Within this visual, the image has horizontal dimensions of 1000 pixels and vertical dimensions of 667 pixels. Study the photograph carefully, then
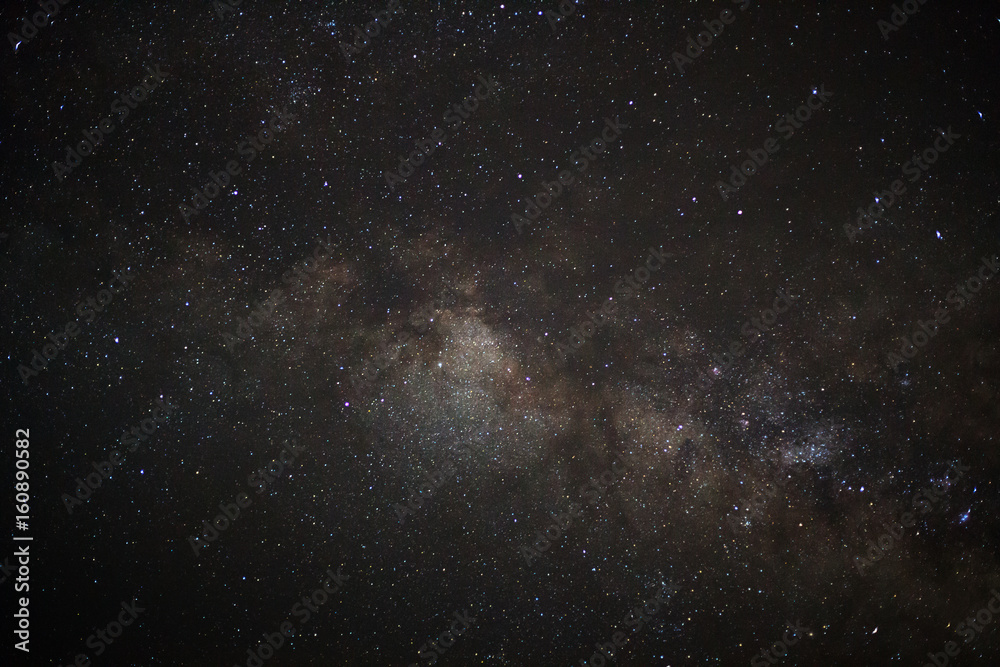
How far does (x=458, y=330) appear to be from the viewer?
1.39m

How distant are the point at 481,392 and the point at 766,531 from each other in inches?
38.5

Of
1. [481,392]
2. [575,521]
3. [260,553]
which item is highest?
[481,392]

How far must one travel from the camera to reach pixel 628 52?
1398mm

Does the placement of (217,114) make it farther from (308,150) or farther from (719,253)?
(719,253)

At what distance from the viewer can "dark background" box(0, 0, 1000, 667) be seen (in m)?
1.38

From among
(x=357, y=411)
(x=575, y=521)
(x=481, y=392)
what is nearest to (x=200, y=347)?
(x=357, y=411)

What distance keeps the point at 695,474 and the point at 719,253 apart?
0.68m

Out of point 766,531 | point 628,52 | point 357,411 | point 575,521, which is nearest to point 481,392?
point 357,411

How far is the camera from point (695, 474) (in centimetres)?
141

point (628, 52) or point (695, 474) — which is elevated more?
point (628, 52)

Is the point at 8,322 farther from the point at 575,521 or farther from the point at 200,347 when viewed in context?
the point at 575,521

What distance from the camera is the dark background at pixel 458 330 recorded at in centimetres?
138

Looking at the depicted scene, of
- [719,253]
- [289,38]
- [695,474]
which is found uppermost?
[289,38]

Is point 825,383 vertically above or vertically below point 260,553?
above
